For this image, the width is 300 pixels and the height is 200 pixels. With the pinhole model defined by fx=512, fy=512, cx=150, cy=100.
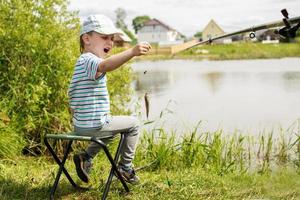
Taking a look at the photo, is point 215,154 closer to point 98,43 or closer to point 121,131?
point 121,131

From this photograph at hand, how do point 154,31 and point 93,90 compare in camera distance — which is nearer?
point 93,90

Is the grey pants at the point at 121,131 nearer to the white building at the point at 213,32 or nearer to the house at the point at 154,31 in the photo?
the white building at the point at 213,32

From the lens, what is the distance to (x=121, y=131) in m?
3.68

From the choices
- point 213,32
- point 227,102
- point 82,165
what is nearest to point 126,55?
point 82,165

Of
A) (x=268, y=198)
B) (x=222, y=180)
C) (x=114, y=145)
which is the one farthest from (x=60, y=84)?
(x=268, y=198)

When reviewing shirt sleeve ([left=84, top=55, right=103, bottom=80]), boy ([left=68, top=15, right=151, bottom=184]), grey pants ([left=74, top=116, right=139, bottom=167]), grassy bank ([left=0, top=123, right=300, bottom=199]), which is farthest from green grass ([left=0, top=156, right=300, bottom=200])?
shirt sleeve ([left=84, top=55, right=103, bottom=80])

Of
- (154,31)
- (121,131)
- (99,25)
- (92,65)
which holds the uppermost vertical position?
(154,31)

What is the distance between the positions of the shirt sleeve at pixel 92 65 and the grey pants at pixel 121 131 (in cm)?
36

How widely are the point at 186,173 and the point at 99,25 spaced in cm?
174

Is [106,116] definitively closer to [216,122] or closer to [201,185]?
[201,185]

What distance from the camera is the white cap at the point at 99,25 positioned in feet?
11.6

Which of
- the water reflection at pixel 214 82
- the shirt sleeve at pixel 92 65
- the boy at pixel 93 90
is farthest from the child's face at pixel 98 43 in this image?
the water reflection at pixel 214 82

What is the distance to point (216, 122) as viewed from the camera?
9.45 metres

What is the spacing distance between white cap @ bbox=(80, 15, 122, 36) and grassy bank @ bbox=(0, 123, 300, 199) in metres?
1.27
